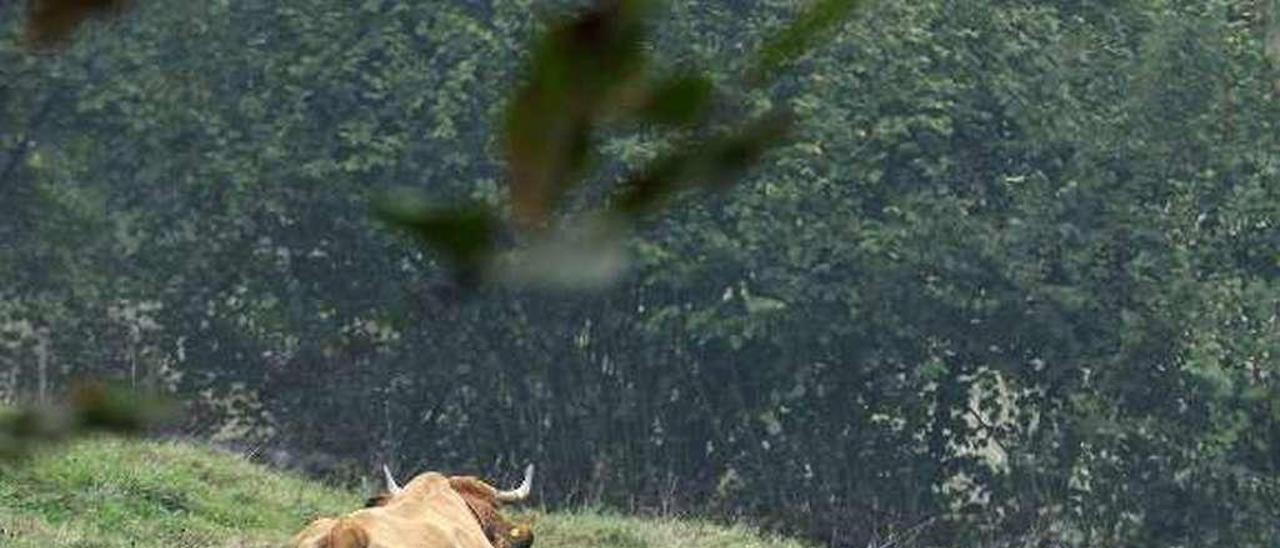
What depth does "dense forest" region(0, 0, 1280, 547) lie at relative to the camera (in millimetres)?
19453

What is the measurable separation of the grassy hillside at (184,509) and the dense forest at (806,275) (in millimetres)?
2278

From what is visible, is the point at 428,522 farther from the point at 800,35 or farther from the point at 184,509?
the point at 800,35

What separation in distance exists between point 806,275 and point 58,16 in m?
18.1

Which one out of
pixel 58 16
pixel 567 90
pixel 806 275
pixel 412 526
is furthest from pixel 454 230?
pixel 806 275

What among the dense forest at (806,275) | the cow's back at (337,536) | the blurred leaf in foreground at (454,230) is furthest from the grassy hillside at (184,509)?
the blurred leaf in foreground at (454,230)

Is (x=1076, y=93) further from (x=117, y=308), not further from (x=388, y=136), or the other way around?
(x=117, y=308)

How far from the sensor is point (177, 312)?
20.8m

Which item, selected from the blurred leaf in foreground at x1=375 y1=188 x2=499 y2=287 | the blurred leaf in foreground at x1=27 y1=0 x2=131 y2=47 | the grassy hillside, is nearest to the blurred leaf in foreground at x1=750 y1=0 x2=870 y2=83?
the blurred leaf in foreground at x1=375 y1=188 x2=499 y2=287

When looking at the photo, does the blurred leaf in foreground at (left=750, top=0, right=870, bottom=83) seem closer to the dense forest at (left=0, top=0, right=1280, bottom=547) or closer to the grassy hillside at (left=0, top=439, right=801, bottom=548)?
the grassy hillside at (left=0, top=439, right=801, bottom=548)

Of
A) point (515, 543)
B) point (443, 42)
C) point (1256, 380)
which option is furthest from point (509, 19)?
point (515, 543)

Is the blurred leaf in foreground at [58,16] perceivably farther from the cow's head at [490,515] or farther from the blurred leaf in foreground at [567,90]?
the cow's head at [490,515]

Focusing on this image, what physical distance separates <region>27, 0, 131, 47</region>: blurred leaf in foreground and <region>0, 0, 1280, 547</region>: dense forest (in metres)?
17.1

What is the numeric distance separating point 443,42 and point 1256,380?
5.29 m

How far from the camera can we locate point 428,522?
12.0m
